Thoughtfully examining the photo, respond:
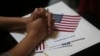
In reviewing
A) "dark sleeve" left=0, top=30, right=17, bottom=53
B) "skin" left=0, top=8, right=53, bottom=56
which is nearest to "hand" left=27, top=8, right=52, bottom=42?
"skin" left=0, top=8, right=53, bottom=56

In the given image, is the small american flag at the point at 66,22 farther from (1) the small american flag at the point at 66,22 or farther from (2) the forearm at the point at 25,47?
(2) the forearm at the point at 25,47

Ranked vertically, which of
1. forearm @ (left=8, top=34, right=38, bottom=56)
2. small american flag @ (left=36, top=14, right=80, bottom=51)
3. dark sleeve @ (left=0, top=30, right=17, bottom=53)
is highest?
small american flag @ (left=36, top=14, right=80, bottom=51)

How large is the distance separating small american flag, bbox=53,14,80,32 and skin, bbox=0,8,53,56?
0.06m

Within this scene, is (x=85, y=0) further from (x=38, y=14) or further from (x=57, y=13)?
(x=38, y=14)

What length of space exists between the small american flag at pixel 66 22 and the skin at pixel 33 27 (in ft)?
0.18

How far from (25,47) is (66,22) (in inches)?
9.8

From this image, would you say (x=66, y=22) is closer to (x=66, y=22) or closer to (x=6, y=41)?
(x=66, y=22)

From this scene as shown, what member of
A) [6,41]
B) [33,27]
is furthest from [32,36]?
[6,41]

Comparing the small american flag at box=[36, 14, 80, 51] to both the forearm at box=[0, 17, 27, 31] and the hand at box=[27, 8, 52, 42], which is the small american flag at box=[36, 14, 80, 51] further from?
the forearm at box=[0, 17, 27, 31]

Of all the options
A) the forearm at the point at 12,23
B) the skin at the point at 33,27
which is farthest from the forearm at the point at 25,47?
the forearm at the point at 12,23

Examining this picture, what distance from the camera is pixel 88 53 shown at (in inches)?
33.5

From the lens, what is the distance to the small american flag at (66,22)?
928 mm

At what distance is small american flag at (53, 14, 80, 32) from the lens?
3.05 ft

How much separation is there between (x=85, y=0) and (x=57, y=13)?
31 cm
